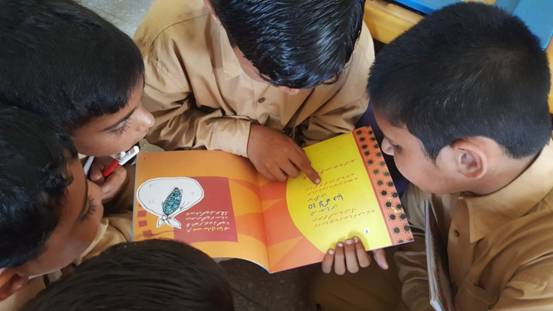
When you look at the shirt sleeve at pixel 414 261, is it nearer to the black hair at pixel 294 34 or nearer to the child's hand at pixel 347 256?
the child's hand at pixel 347 256

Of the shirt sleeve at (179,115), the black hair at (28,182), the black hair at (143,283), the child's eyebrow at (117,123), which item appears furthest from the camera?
the shirt sleeve at (179,115)

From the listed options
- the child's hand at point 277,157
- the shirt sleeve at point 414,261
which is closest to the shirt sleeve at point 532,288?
the shirt sleeve at point 414,261

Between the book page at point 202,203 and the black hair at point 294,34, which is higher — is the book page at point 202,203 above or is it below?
below

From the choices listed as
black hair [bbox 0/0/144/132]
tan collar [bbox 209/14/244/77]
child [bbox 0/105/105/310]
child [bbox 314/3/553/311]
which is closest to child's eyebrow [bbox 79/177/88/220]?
child [bbox 0/105/105/310]

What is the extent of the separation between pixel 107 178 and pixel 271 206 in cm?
33

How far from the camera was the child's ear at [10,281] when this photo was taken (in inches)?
26.1

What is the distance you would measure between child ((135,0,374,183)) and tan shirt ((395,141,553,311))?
0.29 metres

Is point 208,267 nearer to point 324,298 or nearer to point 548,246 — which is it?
point 548,246

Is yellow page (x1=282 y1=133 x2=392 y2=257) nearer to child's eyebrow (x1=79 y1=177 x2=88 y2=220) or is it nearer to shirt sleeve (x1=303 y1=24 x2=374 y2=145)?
shirt sleeve (x1=303 y1=24 x2=374 y2=145)

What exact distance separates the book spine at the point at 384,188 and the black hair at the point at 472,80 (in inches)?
7.0

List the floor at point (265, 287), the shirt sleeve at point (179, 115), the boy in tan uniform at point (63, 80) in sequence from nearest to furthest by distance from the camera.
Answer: the boy in tan uniform at point (63, 80) → the shirt sleeve at point (179, 115) → the floor at point (265, 287)

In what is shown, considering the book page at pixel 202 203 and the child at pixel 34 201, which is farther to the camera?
the book page at pixel 202 203

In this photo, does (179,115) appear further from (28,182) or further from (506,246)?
(506,246)

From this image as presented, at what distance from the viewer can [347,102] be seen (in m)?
1.07
